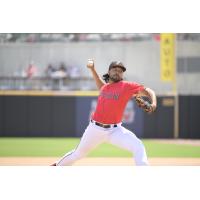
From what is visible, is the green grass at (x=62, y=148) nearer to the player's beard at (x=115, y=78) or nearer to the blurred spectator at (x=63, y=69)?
the blurred spectator at (x=63, y=69)

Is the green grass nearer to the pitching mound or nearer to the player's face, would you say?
the pitching mound

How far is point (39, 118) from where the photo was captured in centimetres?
1616

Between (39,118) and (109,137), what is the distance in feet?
32.4

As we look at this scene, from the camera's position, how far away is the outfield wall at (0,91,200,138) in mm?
16172

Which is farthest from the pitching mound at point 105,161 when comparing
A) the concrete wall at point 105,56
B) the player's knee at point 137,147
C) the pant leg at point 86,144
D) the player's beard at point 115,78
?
the concrete wall at point 105,56

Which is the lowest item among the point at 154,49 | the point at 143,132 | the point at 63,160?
the point at 143,132

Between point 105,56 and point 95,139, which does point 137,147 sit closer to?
point 95,139

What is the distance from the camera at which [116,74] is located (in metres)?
6.47

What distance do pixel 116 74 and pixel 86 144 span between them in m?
0.81

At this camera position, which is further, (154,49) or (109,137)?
(154,49)

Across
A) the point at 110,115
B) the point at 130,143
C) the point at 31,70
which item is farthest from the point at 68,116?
the point at 130,143

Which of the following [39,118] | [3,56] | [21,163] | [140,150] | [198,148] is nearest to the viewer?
[140,150]

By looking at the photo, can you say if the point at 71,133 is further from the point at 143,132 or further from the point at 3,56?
the point at 3,56

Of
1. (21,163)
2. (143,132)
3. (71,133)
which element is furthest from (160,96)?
(21,163)
